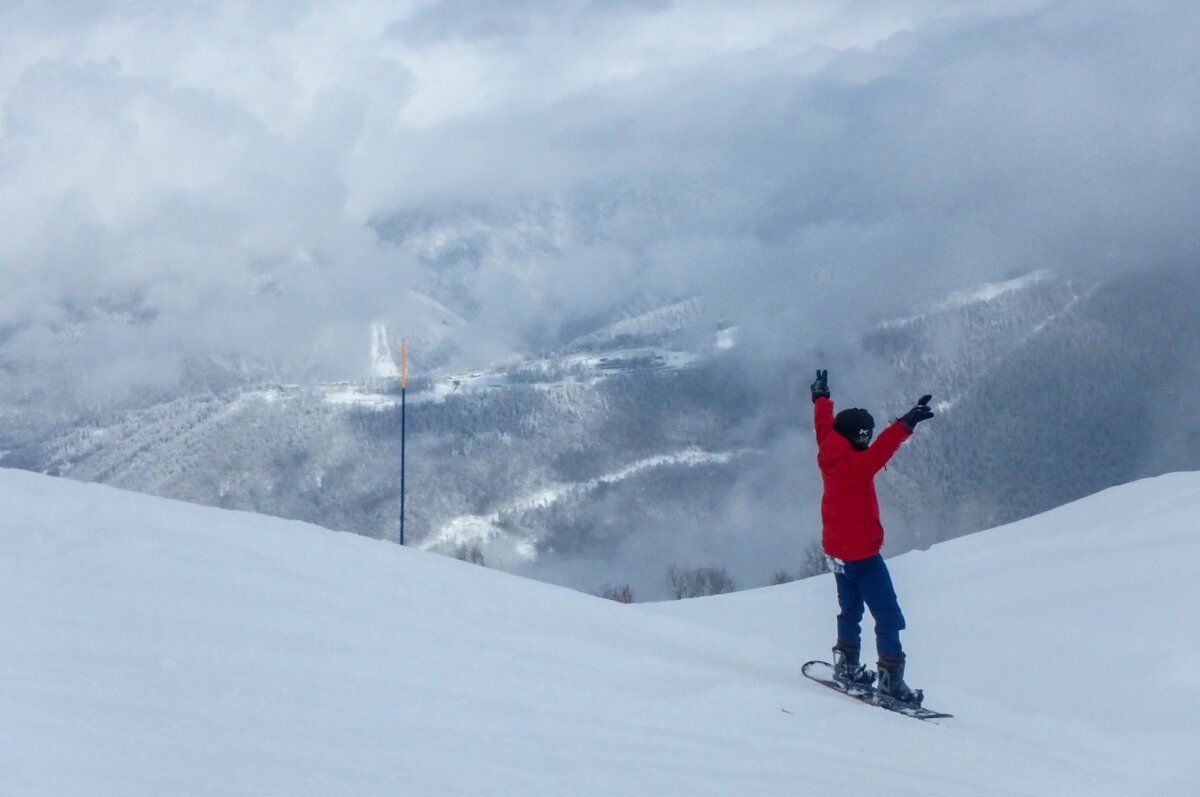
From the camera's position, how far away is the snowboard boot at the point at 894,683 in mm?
9023

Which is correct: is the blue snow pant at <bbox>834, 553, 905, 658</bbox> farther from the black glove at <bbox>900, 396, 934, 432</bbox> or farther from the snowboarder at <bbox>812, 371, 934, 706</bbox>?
the black glove at <bbox>900, 396, 934, 432</bbox>

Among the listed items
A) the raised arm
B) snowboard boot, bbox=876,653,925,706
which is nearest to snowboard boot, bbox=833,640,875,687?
snowboard boot, bbox=876,653,925,706

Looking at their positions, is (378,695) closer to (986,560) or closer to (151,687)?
(151,687)

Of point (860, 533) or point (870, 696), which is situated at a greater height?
point (860, 533)

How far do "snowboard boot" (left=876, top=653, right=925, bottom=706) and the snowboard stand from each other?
0.22ft

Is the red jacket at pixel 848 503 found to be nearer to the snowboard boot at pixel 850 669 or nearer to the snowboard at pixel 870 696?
the snowboard boot at pixel 850 669

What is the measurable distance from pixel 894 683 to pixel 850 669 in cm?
47

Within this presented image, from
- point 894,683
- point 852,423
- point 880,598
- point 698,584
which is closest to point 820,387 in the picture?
point 852,423

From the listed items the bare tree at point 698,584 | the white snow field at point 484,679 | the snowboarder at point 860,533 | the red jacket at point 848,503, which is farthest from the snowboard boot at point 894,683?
the bare tree at point 698,584

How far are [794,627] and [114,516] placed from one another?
26.4 feet

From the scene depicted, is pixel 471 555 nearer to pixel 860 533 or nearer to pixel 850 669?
pixel 850 669

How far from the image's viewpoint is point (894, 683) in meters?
9.05

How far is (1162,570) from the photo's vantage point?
11820 millimetres

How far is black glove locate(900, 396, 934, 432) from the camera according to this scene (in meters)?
8.44
